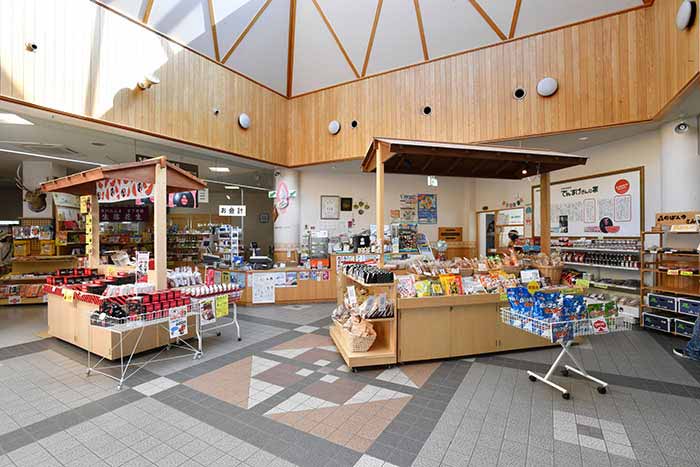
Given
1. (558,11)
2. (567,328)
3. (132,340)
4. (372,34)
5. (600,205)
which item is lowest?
(132,340)

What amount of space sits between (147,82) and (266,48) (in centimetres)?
324

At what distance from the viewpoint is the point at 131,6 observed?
18.7 ft

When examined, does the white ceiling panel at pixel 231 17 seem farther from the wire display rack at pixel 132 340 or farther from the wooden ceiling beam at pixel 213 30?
the wire display rack at pixel 132 340

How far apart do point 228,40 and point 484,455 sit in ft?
28.0

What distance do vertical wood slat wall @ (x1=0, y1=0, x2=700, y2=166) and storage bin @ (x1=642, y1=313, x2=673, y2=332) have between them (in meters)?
3.25

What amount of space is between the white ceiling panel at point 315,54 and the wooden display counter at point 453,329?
21.0 ft

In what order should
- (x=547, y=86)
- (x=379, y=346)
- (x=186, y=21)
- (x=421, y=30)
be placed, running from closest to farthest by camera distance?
(x=379, y=346) < (x=547, y=86) < (x=186, y=21) < (x=421, y=30)

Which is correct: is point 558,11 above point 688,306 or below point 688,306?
above

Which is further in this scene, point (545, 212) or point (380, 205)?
point (545, 212)

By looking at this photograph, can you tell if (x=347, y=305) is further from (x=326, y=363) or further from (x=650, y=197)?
(x=650, y=197)

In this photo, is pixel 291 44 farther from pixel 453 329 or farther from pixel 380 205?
pixel 453 329

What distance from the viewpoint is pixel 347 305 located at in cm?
447

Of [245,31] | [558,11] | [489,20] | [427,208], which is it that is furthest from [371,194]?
[558,11]

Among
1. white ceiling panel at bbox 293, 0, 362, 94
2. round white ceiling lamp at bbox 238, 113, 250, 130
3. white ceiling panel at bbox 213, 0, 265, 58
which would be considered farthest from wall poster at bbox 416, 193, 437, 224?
white ceiling panel at bbox 213, 0, 265, 58
